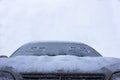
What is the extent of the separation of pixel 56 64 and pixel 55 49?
1.59 meters

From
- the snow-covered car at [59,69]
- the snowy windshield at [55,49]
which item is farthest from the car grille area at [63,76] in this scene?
the snowy windshield at [55,49]

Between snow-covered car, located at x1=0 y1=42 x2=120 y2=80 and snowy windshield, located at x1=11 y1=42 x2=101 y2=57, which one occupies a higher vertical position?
snow-covered car, located at x1=0 y1=42 x2=120 y2=80

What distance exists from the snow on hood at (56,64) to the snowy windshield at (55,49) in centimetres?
→ 111

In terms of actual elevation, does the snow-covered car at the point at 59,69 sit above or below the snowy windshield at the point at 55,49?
above

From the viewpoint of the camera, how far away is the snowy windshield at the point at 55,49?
Result: 4.80 meters

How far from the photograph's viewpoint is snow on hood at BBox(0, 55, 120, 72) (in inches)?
133

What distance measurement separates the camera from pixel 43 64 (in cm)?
344

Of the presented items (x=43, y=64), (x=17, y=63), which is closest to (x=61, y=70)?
(x=43, y=64)

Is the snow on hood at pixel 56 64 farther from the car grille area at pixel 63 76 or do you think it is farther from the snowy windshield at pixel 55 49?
the snowy windshield at pixel 55 49

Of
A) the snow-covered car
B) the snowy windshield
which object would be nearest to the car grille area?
the snow-covered car

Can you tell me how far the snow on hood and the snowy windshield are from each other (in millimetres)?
1107

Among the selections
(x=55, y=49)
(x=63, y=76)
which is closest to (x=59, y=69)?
(x=63, y=76)

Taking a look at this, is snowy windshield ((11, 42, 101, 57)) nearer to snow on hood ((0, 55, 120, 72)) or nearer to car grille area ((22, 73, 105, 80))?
snow on hood ((0, 55, 120, 72))

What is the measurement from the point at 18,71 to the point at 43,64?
9.9 inches
